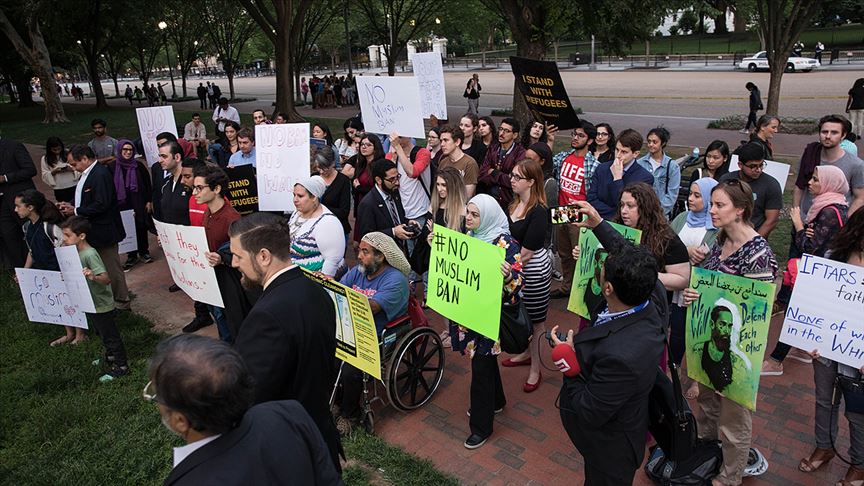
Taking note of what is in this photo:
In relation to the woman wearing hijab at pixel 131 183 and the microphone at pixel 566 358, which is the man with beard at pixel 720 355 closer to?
the microphone at pixel 566 358

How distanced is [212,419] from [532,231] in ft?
10.8

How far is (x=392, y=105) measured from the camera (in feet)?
24.8

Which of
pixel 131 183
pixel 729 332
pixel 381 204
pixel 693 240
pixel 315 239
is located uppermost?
pixel 131 183

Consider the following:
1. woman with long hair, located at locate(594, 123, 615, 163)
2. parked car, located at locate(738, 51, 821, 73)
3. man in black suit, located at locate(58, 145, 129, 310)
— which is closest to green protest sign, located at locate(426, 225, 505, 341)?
woman with long hair, located at locate(594, 123, 615, 163)

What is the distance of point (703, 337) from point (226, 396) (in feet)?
10.2

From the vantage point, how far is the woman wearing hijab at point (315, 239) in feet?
16.5

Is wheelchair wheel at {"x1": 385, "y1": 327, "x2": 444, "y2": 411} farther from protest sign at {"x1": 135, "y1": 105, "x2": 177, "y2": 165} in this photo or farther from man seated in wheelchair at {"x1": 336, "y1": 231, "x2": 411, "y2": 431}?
protest sign at {"x1": 135, "y1": 105, "x2": 177, "y2": 165}

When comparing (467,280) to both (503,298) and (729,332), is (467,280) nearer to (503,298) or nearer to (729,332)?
(503,298)

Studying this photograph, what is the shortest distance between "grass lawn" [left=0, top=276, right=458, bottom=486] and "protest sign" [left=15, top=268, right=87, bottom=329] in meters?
0.49

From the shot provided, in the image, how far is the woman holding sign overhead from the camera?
3795 millimetres

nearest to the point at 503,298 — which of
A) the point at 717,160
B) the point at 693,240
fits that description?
the point at 693,240

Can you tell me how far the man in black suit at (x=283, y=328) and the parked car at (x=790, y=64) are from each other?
4046 centimetres

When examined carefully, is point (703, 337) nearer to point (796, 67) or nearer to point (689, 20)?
point (796, 67)

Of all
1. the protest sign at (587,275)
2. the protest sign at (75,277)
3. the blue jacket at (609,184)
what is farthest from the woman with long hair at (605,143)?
the protest sign at (75,277)
